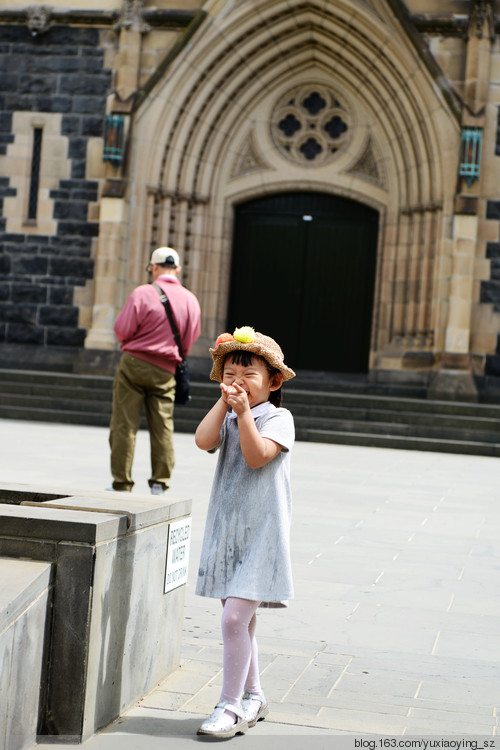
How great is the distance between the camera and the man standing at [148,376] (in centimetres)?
691

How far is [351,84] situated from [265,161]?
1780mm

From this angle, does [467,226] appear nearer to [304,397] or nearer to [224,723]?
[304,397]

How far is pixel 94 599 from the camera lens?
2.81 meters

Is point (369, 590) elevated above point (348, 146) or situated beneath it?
situated beneath

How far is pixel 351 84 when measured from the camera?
16375 mm

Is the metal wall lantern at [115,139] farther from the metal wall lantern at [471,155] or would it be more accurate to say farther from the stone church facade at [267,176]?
the metal wall lantern at [471,155]

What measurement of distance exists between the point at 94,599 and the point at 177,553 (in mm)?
733

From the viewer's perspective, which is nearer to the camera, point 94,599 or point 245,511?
point 94,599

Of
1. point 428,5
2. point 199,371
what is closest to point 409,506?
point 199,371

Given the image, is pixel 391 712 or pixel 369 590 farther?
pixel 369 590

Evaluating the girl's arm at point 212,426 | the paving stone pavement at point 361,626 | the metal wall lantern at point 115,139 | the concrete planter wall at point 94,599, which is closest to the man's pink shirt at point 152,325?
the paving stone pavement at point 361,626

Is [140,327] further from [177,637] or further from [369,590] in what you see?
[177,637]

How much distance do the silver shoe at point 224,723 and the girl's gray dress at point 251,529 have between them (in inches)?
12.2

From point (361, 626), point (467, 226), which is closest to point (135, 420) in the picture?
point (361, 626)
